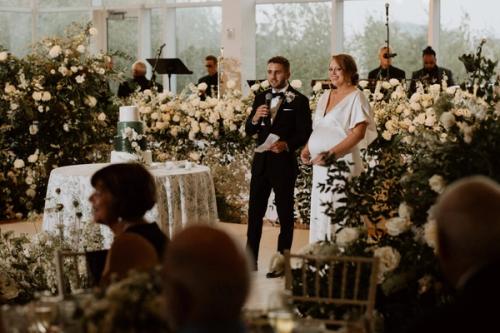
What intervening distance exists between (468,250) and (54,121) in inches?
340

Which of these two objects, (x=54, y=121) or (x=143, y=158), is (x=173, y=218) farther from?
(x=54, y=121)

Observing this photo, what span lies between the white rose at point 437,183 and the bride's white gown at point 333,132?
7.46 feet

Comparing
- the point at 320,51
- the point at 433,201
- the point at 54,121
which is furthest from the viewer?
the point at 320,51

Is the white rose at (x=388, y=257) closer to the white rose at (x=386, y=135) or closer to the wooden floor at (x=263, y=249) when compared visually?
the wooden floor at (x=263, y=249)

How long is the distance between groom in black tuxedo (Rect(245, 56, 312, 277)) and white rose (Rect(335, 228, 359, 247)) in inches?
101

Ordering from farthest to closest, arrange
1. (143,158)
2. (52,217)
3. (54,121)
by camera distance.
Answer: (54,121), (143,158), (52,217)

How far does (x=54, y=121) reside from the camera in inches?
419

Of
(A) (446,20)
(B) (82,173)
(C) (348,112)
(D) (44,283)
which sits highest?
(A) (446,20)

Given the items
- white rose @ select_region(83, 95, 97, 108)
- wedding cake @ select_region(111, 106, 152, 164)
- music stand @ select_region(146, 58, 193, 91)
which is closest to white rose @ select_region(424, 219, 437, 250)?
wedding cake @ select_region(111, 106, 152, 164)

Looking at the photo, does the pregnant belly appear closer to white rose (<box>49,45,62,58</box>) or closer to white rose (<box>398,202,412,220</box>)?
white rose (<box>398,202,412,220</box>)

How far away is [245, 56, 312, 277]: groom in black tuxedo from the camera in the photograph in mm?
7316

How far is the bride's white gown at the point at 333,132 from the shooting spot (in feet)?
22.2

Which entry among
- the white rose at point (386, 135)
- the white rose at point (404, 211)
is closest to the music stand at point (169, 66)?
the white rose at point (386, 135)

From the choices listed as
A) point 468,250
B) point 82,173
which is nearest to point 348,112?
point 82,173
